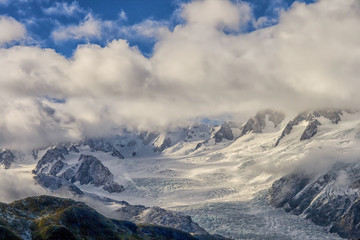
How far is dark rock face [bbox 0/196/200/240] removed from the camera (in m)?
130

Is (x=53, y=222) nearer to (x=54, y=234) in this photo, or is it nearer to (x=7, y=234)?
(x=54, y=234)

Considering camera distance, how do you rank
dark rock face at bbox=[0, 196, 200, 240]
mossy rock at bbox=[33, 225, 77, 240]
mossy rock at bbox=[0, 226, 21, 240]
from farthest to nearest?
dark rock face at bbox=[0, 196, 200, 240], mossy rock at bbox=[33, 225, 77, 240], mossy rock at bbox=[0, 226, 21, 240]

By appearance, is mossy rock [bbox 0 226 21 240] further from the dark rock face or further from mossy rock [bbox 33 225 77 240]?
mossy rock [bbox 33 225 77 240]

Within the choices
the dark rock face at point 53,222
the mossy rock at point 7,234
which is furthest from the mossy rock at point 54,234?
the mossy rock at point 7,234

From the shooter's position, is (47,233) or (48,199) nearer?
(47,233)

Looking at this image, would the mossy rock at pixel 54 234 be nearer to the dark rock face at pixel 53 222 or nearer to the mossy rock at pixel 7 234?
the dark rock face at pixel 53 222

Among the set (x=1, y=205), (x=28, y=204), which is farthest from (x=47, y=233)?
(x=28, y=204)

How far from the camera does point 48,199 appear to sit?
169375 mm

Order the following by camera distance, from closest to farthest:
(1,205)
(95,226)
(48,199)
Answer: (1,205)
(95,226)
(48,199)

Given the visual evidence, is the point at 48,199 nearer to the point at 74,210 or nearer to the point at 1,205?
the point at 74,210

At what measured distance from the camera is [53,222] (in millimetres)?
142375

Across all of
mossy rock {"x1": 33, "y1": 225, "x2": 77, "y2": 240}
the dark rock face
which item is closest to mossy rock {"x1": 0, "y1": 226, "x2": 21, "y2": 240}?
the dark rock face

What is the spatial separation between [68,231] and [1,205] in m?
21.6

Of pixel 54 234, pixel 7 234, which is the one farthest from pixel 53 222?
pixel 7 234
